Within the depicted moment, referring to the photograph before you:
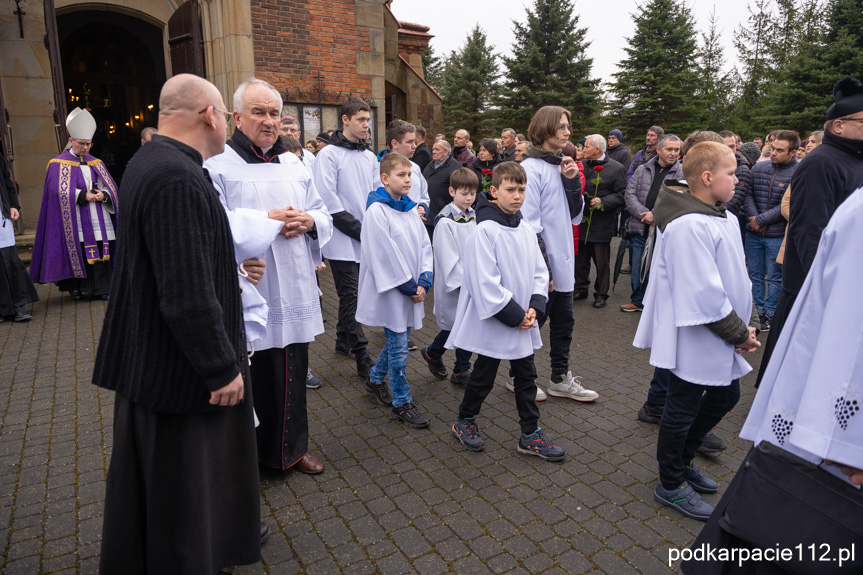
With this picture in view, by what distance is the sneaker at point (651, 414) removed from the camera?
13.9 feet

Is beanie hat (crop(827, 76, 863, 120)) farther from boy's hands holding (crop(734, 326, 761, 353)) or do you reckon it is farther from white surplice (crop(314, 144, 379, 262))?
white surplice (crop(314, 144, 379, 262))

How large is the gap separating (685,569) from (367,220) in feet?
9.76

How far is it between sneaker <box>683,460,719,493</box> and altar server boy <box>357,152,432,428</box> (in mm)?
1703

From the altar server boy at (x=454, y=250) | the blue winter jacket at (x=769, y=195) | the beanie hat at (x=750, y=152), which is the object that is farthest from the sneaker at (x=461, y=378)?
the beanie hat at (x=750, y=152)

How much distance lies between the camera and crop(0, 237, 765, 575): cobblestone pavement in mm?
2809

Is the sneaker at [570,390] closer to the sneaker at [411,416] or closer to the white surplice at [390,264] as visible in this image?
the sneaker at [411,416]

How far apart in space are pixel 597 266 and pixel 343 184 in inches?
152

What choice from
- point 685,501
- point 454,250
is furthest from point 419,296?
point 685,501

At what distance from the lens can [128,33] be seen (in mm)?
14250

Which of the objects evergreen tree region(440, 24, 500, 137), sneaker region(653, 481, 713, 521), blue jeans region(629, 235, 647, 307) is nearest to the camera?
sneaker region(653, 481, 713, 521)

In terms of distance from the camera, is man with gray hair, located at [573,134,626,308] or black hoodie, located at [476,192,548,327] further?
man with gray hair, located at [573,134,626,308]

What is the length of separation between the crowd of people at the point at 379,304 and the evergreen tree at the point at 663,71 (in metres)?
20.9

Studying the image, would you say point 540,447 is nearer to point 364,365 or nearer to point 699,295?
point 699,295

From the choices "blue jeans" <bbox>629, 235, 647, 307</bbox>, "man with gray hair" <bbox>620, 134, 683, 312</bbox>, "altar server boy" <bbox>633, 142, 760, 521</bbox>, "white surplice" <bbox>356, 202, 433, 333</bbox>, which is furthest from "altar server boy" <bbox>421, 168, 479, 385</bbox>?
"blue jeans" <bbox>629, 235, 647, 307</bbox>
